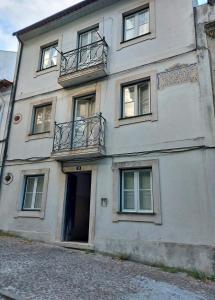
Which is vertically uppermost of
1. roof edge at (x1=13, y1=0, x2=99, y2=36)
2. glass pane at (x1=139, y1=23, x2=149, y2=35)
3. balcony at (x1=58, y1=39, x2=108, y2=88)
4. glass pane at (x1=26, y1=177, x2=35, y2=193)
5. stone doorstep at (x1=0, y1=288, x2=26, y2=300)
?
roof edge at (x1=13, y1=0, x2=99, y2=36)

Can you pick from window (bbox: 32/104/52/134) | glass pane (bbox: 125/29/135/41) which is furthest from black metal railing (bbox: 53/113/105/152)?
glass pane (bbox: 125/29/135/41)

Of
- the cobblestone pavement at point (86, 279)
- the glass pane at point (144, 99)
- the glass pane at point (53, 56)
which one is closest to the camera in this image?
the cobblestone pavement at point (86, 279)

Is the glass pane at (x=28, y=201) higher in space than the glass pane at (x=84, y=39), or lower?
lower

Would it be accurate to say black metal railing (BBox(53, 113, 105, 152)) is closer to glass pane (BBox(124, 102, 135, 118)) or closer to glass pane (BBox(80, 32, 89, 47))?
glass pane (BBox(124, 102, 135, 118))

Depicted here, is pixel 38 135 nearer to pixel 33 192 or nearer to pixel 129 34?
pixel 33 192

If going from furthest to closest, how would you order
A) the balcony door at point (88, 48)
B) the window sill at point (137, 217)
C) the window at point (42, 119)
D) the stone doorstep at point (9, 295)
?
the window at point (42, 119)
the balcony door at point (88, 48)
the window sill at point (137, 217)
the stone doorstep at point (9, 295)

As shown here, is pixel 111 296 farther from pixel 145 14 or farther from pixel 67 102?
pixel 145 14

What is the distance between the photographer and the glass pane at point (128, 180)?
7.63m

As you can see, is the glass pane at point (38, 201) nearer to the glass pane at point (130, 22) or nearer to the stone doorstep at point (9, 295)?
the stone doorstep at point (9, 295)

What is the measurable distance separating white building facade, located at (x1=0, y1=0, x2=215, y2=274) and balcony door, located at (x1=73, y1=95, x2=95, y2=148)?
0.13 feet

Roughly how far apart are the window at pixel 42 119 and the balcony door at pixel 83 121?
1356 millimetres

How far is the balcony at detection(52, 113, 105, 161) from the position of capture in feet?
26.5

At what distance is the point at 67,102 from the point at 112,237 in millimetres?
5218

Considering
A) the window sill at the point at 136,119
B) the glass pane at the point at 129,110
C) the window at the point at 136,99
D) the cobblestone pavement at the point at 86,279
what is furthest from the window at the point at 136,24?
the cobblestone pavement at the point at 86,279
